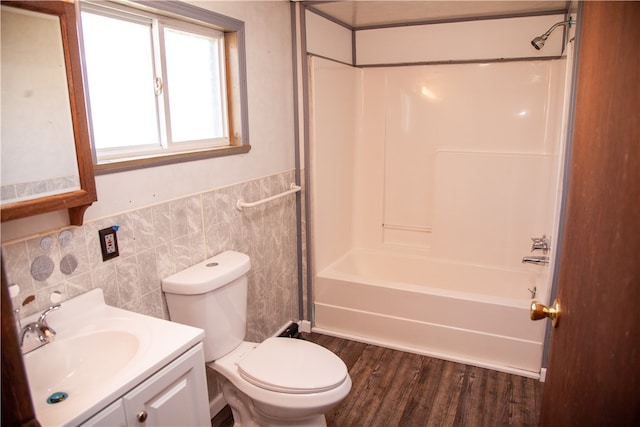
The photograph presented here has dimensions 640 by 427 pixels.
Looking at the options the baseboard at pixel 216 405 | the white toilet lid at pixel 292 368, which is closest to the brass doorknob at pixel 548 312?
the white toilet lid at pixel 292 368

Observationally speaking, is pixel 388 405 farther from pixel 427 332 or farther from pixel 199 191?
pixel 199 191

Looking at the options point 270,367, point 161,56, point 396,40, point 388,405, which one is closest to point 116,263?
point 270,367

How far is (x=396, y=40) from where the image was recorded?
3.19 m

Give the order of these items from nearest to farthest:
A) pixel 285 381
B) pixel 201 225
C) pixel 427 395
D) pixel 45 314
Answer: pixel 45 314
pixel 285 381
pixel 201 225
pixel 427 395

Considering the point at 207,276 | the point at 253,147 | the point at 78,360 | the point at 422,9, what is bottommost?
the point at 78,360

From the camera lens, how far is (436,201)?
3.31 m

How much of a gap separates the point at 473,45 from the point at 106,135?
2.43 metres

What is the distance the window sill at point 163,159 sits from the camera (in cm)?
155

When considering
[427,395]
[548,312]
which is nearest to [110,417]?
[548,312]

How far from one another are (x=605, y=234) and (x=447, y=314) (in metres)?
1.98

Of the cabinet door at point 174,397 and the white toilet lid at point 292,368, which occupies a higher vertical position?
the cabinet door at point 174,397

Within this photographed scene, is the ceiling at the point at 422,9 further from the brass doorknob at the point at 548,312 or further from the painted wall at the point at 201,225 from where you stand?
the brass doorknob at the point at 548,312

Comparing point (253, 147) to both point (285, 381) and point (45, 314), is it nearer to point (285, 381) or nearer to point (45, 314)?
point (285, 381)

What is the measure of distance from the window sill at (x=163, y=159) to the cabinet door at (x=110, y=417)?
2.53ft
